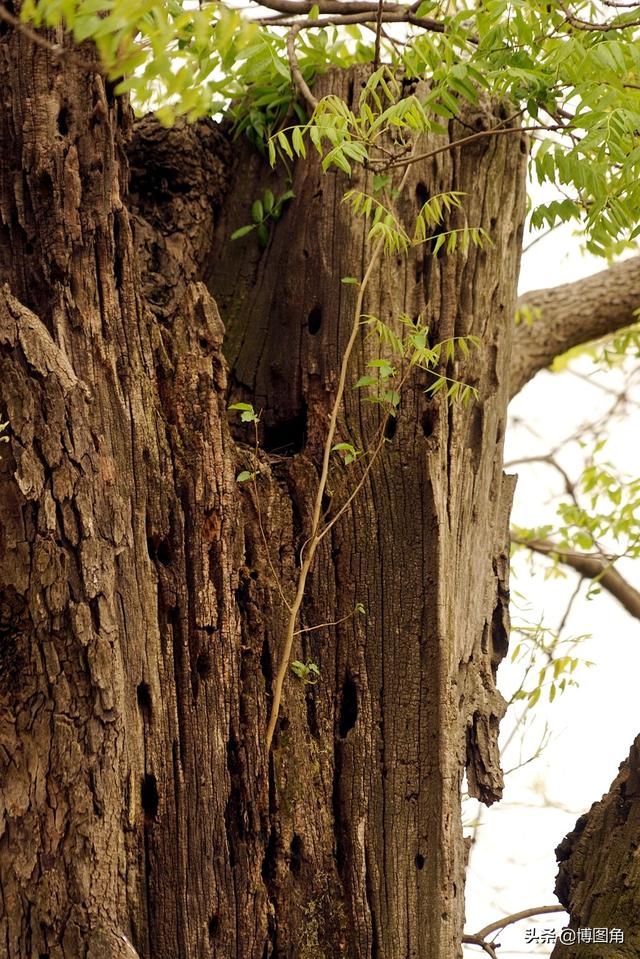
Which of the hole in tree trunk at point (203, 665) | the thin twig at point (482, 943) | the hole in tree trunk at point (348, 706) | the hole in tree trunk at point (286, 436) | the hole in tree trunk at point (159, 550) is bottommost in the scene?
the thin twig at point (482, 943)

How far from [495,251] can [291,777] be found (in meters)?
1.67

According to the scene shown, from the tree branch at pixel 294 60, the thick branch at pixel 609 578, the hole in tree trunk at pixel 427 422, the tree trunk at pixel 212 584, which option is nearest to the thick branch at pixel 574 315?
the thick branch at pixel 609 578

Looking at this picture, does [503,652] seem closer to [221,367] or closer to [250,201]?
[221,367]

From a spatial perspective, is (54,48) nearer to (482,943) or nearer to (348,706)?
(348,706)

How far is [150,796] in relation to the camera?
7.67ft

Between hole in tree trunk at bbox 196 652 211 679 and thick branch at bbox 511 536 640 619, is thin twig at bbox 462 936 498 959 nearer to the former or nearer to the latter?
hole in tree trunk at bbox 196 652 211 679

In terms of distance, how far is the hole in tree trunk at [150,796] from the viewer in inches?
91.7

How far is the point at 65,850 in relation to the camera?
218 cm

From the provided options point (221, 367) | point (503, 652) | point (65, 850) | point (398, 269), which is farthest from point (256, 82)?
point (65, 850)

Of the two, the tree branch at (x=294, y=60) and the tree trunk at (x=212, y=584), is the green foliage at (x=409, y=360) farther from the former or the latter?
the tree branch at (x=294, y=60)

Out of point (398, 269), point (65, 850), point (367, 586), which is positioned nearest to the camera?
point (65, 850)

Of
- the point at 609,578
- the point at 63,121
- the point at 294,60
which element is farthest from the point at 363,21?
the point at 609,578

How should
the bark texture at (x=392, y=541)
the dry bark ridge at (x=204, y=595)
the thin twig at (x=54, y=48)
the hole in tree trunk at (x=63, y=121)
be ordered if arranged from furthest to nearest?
the bark texture at (x=392, y=541) → the hole in tree trunk at (x=63, y=121) → the dry bark ridge at (x=204, y=595) → the thin twig at (x=54, y=48)

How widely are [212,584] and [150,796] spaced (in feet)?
1.70
